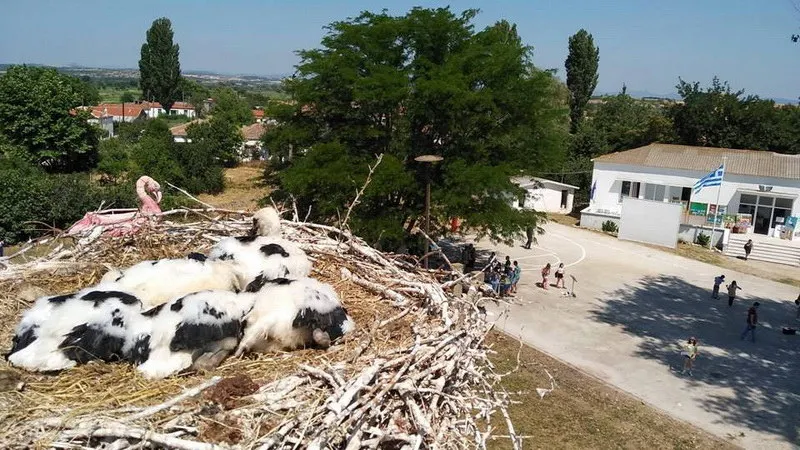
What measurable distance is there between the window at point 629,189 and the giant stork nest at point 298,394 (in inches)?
1298

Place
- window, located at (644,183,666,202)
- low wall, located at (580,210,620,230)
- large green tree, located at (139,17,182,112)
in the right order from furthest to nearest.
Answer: large green tree, located at (139,17,182,112), window, located at (644,183,666,202), low wall, located at (580,210,620,230)

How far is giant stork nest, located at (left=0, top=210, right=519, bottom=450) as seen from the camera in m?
3.63

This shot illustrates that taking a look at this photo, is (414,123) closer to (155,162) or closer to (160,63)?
(155,162)

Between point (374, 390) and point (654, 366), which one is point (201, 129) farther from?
point (374, 390)

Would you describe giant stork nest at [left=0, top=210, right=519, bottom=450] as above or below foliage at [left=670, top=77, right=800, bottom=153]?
below

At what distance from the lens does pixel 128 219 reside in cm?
716

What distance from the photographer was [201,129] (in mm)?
46344

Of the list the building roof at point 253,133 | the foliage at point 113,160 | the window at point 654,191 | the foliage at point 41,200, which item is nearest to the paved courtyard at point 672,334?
the window at point 654,191

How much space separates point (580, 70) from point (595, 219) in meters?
23.4

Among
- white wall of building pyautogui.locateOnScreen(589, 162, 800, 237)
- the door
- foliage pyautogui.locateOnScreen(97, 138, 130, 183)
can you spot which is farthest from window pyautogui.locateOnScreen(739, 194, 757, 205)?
foliage pyautogui.locateOnScreen(97, 138, 130, 183)

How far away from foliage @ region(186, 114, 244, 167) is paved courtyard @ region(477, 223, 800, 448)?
2504 centimetres

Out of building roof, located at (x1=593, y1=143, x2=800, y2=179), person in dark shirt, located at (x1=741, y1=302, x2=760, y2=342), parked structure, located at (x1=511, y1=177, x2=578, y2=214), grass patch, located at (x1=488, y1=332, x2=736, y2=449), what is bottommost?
grass patch, located at (x1=488, y1=332, x2=736, y2=449)

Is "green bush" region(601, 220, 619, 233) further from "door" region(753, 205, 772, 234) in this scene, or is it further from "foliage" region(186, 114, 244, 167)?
"foliage" region(186, 114, 244, 167)

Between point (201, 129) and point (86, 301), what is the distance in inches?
1747
